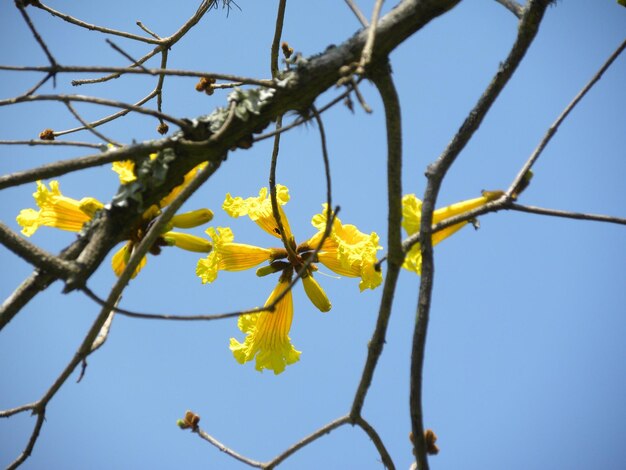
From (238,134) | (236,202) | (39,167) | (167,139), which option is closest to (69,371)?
(39,167)

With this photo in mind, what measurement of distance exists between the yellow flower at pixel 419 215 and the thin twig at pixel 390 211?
0.90ft

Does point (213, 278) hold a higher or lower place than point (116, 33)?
lower

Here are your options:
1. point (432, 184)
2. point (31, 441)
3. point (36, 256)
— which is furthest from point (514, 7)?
point (31, 441)

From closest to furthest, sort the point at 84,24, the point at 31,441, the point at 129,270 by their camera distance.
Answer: the point at 129,270 < the point at 31,441 < the point at 84,24

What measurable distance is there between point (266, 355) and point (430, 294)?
1532 millimetres

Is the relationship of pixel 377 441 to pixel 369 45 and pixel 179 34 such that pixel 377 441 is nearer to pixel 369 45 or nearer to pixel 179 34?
pixel 369 45

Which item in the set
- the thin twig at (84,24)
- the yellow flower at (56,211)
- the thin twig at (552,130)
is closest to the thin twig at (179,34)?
the thin twig at (84,24)

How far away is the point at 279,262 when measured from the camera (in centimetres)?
325

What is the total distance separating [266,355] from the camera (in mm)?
3211

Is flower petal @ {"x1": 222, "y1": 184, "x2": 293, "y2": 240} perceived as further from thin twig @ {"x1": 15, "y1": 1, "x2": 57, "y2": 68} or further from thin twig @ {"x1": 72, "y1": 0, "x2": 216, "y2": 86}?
thin twig @ {"x1": 15, "y1": 1, "x2": 57, "y2": 68}

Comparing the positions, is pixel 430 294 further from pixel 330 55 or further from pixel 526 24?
pixel 526 24

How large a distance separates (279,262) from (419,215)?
1.07 meters

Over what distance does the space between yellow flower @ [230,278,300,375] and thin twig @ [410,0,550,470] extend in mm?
1320

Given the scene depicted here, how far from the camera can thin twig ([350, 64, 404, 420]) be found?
195cm
